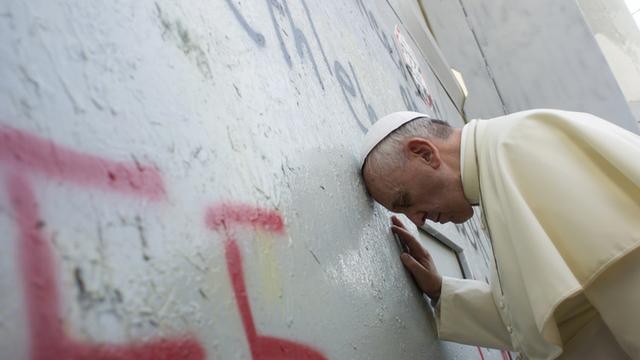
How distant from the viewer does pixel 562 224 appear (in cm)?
118

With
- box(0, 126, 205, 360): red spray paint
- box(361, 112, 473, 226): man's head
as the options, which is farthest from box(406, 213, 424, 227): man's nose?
box(0, 126, 205, 360): red spray paint

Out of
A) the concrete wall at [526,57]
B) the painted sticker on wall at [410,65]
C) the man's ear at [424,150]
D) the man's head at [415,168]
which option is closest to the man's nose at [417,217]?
the man's head at [415,168]

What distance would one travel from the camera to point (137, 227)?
0.55 m

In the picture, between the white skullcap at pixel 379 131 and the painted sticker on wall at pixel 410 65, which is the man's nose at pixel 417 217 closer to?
the white skullcap at pixel 379 131

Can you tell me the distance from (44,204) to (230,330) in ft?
0.96

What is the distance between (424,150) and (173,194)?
41.0 inches

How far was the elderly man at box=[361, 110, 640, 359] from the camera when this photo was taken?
3.68ft

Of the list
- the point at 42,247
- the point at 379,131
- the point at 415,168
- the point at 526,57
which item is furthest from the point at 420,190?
the point at 526,57

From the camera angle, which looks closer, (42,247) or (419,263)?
(42,247)

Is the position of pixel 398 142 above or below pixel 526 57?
below

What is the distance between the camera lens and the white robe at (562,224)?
1.11 meters

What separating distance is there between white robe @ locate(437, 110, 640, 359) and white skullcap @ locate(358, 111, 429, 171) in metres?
0.21

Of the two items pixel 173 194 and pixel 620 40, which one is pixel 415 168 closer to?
pixel 173 194

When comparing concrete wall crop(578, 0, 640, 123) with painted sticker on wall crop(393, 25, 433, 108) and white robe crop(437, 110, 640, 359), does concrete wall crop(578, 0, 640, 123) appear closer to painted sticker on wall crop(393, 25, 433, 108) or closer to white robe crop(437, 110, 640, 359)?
painted sticker on wall crop(393, 25, 433, 108)
